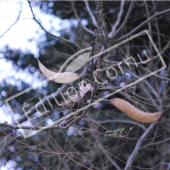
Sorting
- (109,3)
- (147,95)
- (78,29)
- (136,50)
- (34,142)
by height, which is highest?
(109,3)

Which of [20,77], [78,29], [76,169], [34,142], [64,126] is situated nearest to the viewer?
[64,126]

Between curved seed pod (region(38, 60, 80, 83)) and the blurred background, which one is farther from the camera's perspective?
the blurred background

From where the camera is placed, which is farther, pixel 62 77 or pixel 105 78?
pixel 105 78

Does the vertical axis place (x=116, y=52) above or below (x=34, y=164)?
above

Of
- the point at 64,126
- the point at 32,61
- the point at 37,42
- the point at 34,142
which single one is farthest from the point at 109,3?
the point at 64,126

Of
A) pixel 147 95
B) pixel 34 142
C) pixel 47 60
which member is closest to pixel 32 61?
pixel 47 60

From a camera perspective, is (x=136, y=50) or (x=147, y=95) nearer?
(x=147, y=95)

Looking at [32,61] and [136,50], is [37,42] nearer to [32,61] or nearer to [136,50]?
[32,61]

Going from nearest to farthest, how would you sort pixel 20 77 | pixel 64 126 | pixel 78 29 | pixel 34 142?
pixel 64 126, pixel 20 77, pixel 34 142, pixel 78 29

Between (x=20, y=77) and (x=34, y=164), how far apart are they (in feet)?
3.68

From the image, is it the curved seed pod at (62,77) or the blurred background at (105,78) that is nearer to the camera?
the curved seed pod at (62,77)

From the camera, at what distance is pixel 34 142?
3.41 m

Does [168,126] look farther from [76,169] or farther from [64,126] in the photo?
[64,126]

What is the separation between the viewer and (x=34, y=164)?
320cm
